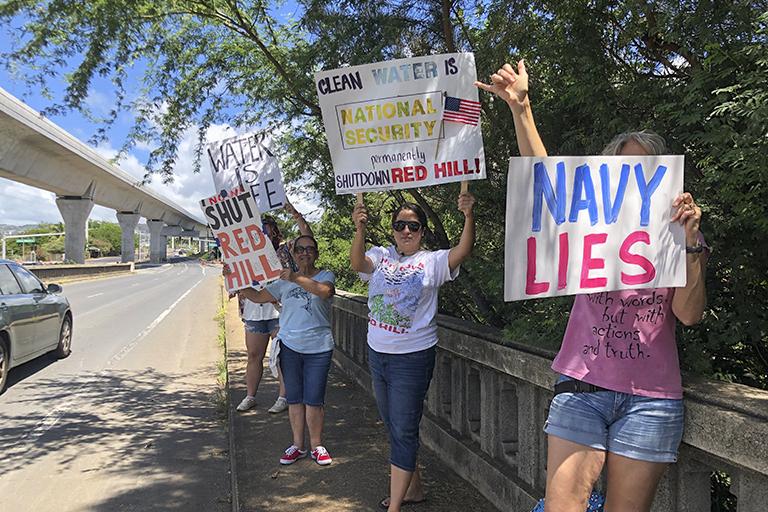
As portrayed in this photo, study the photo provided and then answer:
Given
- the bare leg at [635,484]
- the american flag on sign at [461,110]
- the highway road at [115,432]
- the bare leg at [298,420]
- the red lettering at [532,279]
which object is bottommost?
the highway road at [115,432]

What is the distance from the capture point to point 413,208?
12.1 ft

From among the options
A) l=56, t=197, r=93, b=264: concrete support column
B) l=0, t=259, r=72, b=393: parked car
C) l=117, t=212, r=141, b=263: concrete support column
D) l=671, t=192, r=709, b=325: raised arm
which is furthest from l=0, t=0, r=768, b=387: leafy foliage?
l=117, t=212, r=141, b=263: concrete support column

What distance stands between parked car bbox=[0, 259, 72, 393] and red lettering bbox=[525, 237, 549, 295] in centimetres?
750

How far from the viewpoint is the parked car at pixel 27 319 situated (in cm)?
785

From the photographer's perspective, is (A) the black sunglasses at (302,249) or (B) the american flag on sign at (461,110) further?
(A) the black sunglasses at (302,249)

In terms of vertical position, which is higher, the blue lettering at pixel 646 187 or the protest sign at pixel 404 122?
Answer: the protest sign at pixel 404 122

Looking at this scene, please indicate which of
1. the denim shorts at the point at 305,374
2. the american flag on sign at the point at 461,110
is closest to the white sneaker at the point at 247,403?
the denim shorts at the point at 305,374

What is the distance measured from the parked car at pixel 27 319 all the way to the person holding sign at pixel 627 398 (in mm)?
7616

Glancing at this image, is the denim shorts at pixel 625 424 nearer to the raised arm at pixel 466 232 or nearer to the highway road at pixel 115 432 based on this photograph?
the raised arm at pixel 466 232

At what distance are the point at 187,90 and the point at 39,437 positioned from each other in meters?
3.94

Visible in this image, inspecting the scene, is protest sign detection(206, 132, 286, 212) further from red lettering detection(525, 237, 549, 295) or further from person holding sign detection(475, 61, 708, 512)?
person holding sign detection(475, 61, 708, 512)

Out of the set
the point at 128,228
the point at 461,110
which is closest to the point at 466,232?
the point at 461,110

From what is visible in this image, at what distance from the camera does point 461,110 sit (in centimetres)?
365

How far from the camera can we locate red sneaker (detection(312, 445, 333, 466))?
182 inches
